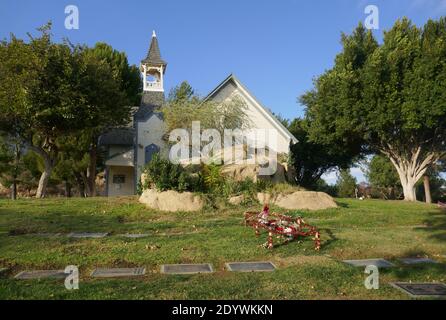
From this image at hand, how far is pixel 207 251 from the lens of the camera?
9461mm

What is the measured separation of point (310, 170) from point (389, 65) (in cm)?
1891

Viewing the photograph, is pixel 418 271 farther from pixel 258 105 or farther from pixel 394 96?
pixel 258 105

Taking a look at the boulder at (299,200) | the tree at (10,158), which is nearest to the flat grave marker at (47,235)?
the boulder at (299,200)

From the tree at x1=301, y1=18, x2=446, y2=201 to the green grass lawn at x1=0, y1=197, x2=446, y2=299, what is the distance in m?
10.0

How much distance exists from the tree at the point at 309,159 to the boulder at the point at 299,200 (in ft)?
62.0

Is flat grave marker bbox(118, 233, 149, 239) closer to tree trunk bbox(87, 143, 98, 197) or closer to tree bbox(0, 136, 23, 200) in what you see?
tree bbox(0, 136, 23, 200)

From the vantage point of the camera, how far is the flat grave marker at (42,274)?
293 inches

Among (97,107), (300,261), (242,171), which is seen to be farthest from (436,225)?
(97,107)

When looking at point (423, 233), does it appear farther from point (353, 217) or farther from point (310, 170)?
point (310, 170)

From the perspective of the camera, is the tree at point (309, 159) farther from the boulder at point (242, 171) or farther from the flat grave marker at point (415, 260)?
the flat grave marker at point (415, 260)
